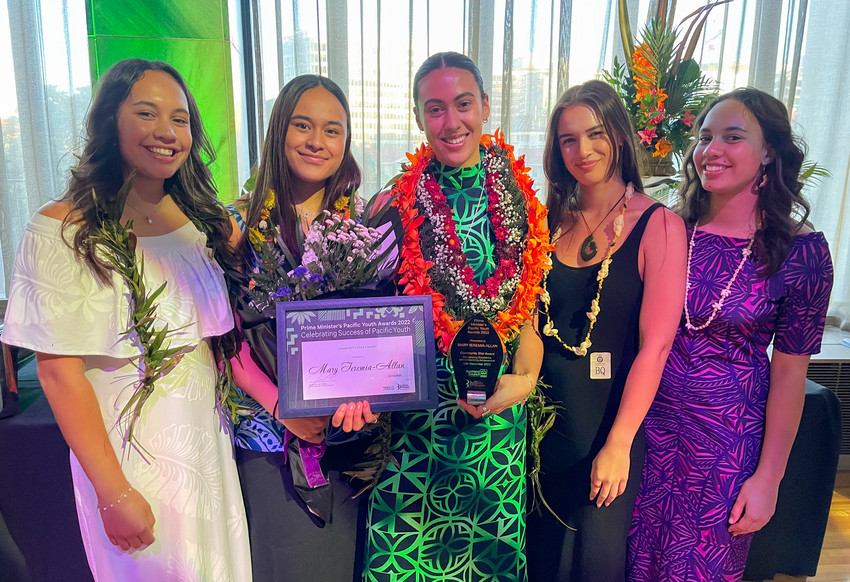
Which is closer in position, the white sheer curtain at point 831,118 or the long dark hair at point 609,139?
the long dark hair at point 609,139

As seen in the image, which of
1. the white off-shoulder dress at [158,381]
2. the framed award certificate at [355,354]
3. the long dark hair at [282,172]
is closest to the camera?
the white off-shoulder dress at [158,381]

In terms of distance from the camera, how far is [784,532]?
6.85 ft

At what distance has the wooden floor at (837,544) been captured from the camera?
2.27 metres

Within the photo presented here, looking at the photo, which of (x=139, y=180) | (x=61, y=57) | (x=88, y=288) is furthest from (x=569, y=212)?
(x=61, y=57)

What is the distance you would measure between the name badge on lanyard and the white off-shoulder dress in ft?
3.37

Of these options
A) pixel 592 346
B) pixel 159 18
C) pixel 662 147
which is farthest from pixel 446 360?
pixel 159 18

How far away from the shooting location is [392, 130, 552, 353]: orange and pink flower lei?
1.53m

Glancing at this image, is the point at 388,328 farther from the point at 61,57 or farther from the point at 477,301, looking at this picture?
the point at 61,57

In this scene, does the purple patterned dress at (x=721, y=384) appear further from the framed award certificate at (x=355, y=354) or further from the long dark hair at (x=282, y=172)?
the long dark hair at (x=282, y=172)

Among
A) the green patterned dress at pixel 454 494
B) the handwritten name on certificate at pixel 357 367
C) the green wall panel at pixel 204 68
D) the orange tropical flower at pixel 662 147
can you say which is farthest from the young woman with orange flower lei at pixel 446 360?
the green wall panel at pixel 204 68

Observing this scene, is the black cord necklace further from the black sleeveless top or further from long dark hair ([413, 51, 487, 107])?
long dark hair ([413, 51, 487, 107])

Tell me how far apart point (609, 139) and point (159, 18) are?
1940 millimetres

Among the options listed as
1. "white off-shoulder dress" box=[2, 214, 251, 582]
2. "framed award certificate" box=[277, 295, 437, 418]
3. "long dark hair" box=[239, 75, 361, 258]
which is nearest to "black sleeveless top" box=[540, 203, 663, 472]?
"framed award certificate" box=[277, 295, 437, 418]

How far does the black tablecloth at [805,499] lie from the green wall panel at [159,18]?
2.85 m
